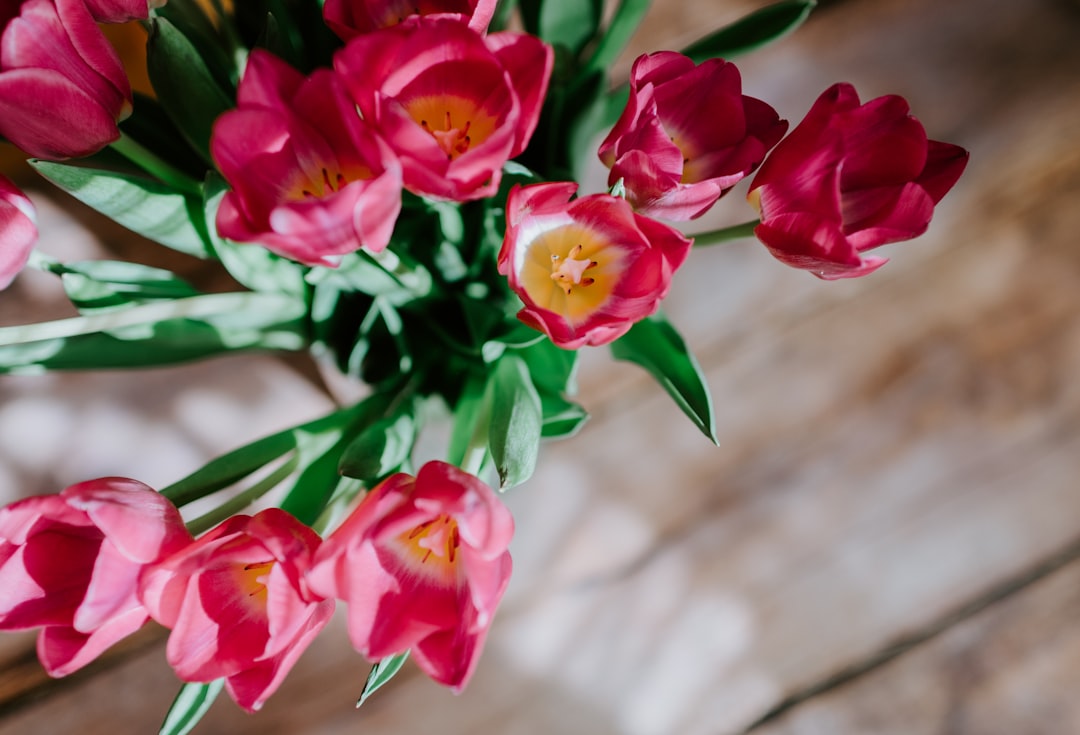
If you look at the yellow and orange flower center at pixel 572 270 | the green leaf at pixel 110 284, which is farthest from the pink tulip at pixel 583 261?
the green leaf at pixel 110 284

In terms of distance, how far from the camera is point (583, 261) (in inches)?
14.7

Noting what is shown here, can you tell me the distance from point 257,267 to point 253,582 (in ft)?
0.56

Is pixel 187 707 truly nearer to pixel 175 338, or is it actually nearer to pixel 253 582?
pixel 253 582

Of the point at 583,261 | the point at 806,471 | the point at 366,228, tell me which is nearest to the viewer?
the point at 366,228

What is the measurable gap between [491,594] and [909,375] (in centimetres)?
48

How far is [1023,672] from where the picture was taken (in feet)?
2.04

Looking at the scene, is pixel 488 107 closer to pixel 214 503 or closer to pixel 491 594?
pixel 491 594

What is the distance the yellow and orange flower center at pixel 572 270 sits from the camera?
0.35m

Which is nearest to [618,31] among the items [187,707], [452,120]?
[452,120]

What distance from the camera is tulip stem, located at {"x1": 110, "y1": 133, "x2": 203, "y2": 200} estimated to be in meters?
0.38

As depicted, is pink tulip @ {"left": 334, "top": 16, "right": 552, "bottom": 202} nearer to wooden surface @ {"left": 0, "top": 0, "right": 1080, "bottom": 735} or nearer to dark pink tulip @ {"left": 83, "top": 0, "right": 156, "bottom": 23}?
dark pink tulip @ {"left": 83, "top": 0, "right": 156, "bottom": 23}

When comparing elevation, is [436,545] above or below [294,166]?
below

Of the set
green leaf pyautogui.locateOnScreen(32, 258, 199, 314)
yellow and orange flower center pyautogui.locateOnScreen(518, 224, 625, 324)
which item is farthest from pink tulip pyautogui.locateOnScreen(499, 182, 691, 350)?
green leaf pyautogui.locateOnScreen(32, 258, 199, 314)

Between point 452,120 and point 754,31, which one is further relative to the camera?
point 754,31
